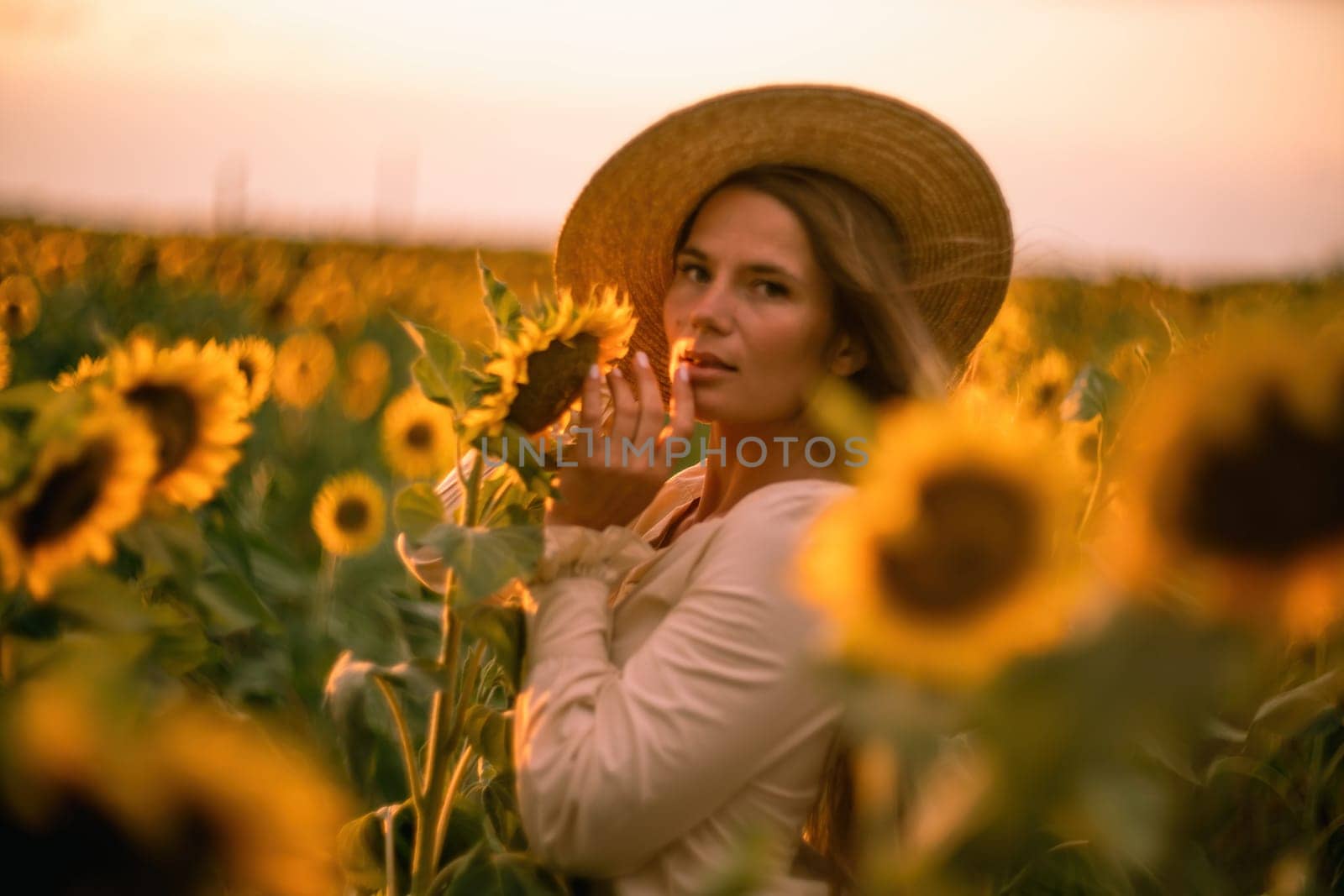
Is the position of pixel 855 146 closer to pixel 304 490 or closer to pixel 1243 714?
pixel 1243 714

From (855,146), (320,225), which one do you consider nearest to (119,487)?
(855,146)

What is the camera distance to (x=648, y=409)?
1591mm

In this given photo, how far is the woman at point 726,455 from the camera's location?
1.44 metres

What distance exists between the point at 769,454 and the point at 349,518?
62.6 inches

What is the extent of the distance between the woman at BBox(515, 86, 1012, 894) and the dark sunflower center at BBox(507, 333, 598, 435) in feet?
0.24

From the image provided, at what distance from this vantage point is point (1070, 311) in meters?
11.2

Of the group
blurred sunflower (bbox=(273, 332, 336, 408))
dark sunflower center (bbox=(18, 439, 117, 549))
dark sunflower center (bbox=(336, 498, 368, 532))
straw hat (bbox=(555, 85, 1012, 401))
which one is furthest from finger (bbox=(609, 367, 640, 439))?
blurred sunflower (bbox=(273, 332, 336, 408))

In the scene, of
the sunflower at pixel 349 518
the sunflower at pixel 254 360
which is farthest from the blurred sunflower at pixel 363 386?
the sunflower at pixel 254 360

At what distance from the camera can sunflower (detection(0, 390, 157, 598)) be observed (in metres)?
0.93

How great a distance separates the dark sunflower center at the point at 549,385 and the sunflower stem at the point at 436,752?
0.64 feet

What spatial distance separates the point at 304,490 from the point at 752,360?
3097 millimetres

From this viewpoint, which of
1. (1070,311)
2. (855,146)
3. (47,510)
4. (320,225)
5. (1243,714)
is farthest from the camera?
(320,225)

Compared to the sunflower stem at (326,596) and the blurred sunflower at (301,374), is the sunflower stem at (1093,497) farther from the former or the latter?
the blurred sunflower at (301,374)

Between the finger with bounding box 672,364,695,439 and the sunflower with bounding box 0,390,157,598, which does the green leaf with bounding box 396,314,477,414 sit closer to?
the finger with bounding box 672,364,695,439
